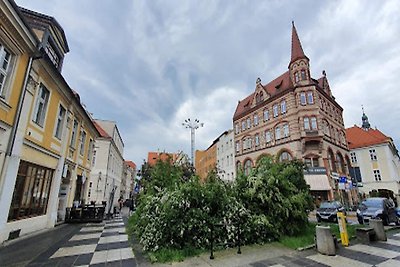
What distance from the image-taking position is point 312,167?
2558cm

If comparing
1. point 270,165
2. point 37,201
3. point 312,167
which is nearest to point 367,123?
point 312,167

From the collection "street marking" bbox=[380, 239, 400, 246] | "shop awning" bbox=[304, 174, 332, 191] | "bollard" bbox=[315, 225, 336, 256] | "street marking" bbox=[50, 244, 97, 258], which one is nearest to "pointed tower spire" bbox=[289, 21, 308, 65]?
"shop awning" bbox=[304, 174, 332, 191]

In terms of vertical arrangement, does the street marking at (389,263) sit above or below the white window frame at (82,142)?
below

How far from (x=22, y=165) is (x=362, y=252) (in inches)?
493

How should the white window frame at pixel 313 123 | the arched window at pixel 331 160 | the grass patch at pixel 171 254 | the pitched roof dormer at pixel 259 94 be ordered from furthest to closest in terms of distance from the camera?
the pitched roof dormer at pixel 259 94, the arched window at pixel 331 160, the white window frame at pixel 313 123, the grass patch at pixel 171 254

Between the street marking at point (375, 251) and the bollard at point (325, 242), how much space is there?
129 cm

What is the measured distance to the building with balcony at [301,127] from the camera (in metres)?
25.7

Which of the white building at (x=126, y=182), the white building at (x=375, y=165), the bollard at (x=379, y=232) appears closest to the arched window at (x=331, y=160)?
the white building at (x=375, y=165)

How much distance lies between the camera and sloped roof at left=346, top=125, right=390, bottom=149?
3919 cm

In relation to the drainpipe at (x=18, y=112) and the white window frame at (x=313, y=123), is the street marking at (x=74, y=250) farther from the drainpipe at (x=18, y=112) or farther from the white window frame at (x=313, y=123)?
the white window frame at (x=313, y=123)

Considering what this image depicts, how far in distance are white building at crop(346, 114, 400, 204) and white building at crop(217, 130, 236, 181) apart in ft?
64.6

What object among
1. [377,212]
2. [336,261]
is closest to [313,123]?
[377,212]

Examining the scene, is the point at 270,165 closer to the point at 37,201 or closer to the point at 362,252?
the point at 362,252

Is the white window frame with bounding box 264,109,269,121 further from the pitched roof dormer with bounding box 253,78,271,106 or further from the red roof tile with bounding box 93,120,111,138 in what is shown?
the red roof tile with bounding box 93,120,111,138
